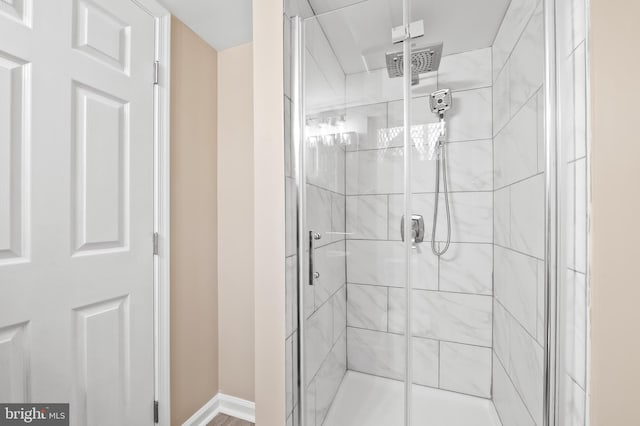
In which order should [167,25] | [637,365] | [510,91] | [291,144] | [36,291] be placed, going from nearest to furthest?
[637,365] → [36,291] → [291,144] → [510,91] → [167,25]

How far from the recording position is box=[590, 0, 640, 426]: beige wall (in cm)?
69

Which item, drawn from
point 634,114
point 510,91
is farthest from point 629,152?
point 510,91

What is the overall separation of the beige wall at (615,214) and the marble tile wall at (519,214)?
0.19 meters

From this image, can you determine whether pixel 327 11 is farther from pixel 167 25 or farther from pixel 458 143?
pixel 458 143

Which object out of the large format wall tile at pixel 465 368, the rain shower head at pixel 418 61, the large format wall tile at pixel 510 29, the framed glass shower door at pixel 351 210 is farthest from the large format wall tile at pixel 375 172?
the large format wall tile at pixel 465 368

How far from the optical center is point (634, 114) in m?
0.69

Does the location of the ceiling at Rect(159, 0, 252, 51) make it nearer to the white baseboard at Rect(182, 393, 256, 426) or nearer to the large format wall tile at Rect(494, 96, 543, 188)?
the large format wall tile at Rect(494, 96, 543, 188)

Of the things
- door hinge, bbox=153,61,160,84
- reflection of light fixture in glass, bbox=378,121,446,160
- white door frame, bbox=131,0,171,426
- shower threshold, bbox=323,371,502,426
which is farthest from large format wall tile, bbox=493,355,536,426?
door hinge, bbox=153,61,160,84

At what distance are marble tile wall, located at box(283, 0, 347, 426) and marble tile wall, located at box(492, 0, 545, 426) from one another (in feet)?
2.24

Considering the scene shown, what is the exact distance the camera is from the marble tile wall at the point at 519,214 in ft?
3.09

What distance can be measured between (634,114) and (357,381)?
1.27m

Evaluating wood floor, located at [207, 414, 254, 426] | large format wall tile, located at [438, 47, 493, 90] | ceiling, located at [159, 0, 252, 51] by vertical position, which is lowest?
wood floor, located at [207, 414, 254, 426]

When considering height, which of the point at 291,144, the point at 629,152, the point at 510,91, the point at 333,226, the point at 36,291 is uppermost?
the point at 510,91

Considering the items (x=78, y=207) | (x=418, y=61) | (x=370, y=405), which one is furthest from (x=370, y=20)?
(x=370, y=405)
